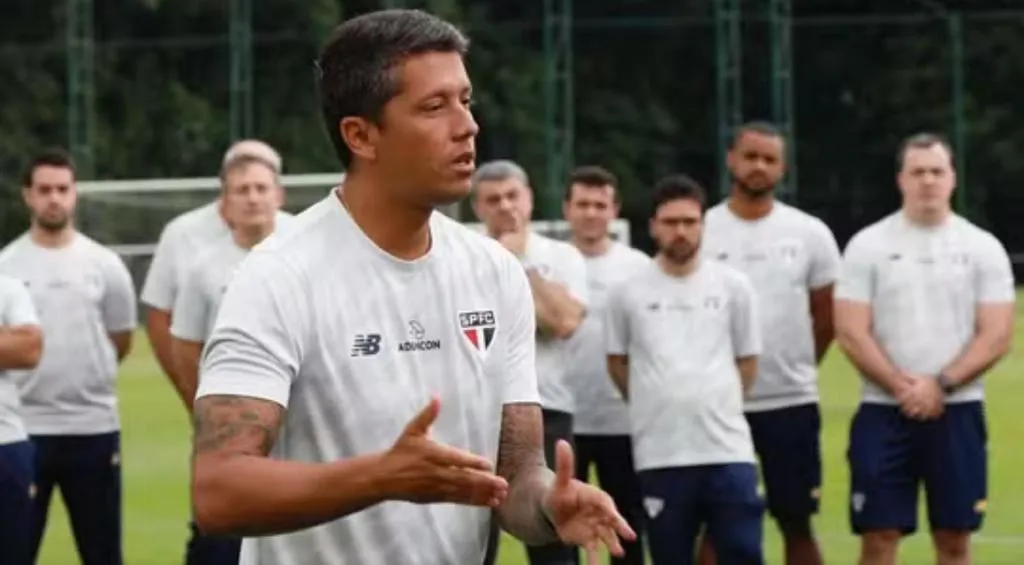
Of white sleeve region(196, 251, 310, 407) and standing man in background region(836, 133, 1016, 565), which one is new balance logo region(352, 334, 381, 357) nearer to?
white sleeve region(196, 251, 310, 407)

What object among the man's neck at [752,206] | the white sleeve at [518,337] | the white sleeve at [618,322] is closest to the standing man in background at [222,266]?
the white sleeve at [618,322]

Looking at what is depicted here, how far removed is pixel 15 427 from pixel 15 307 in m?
0.57

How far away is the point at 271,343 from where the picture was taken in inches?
181

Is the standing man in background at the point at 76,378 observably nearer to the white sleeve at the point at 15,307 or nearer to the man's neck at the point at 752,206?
the white sleeve at the point at 15,307

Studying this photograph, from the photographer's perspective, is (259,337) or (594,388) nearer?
(259,337)

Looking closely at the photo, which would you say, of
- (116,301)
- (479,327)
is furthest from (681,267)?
(479,327)

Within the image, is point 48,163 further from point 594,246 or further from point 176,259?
point 594,246

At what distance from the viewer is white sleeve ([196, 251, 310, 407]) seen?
180 inches

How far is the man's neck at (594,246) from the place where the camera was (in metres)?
12.8

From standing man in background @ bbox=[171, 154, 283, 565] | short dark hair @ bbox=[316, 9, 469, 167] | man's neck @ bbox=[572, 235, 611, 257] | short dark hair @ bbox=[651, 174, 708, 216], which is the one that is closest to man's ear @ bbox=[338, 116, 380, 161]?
short dark hair @ bbox=[316, 9, 469, 167]

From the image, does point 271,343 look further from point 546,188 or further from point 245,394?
point 546,188

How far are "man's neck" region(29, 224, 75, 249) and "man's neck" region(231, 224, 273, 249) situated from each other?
1.80 meters

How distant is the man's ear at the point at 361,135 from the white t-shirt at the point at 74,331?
22.9ft

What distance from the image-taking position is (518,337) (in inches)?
198
